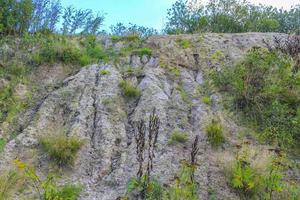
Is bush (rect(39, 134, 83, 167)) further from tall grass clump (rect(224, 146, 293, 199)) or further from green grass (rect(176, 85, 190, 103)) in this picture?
green grass (rect(176, 85, 190, 103))

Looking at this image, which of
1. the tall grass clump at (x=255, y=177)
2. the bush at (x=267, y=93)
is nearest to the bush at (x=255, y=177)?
the tall grass clump at (x=255, y=177)

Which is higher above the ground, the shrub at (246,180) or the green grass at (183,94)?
the green grass at (183,94)

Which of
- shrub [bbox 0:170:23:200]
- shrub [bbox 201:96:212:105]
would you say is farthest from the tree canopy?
shrub [bbox 0:170:23:200]

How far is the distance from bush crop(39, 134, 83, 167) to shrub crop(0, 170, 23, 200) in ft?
3.58

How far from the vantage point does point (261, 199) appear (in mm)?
7340

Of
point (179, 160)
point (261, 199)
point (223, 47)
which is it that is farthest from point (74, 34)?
point (261, 199)

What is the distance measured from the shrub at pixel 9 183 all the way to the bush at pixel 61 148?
109cm

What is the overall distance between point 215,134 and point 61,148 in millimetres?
3209

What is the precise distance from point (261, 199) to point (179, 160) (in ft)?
5.82

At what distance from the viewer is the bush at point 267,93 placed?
957 centimetres

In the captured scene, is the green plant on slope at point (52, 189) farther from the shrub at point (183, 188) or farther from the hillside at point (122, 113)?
the shrub at point (183, 188)

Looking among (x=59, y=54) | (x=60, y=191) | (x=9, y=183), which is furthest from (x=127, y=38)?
(x=9, y=183)

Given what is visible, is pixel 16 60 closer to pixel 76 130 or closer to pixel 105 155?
pixel 76 130

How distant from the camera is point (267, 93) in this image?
34.6 feet
